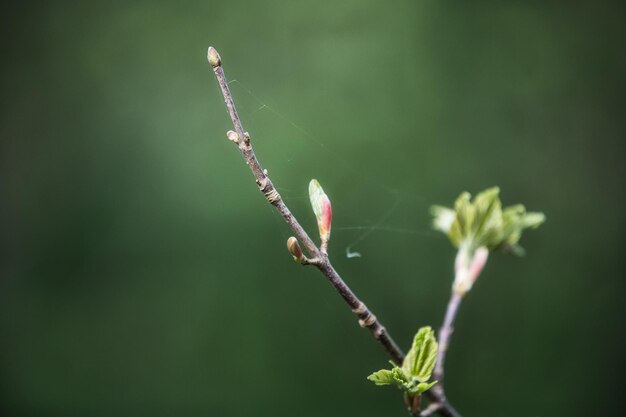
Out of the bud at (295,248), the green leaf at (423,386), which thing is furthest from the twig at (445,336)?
the bud at (295,248)

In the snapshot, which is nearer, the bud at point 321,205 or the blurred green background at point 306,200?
the bud at point 321,205

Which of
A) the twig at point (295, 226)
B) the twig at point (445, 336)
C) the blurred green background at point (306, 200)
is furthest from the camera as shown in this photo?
the blurred green background at point (306, 200)

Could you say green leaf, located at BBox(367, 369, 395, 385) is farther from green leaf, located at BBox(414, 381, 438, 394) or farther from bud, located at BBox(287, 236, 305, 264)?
bud, located at BBox(287, 236, 305, 264)

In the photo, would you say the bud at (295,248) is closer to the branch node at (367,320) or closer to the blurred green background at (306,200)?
the branch node at (367,320)

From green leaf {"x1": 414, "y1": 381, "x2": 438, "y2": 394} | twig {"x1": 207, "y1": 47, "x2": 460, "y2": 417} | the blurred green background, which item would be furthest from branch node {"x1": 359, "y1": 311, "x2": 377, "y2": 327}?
the blurred green background

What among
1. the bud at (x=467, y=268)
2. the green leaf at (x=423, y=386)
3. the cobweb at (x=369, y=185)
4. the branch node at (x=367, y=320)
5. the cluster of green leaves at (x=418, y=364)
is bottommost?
the green leaf at (x=423, y=386)

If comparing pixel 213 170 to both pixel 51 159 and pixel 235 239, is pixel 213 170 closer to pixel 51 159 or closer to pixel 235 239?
pixel 235 239
